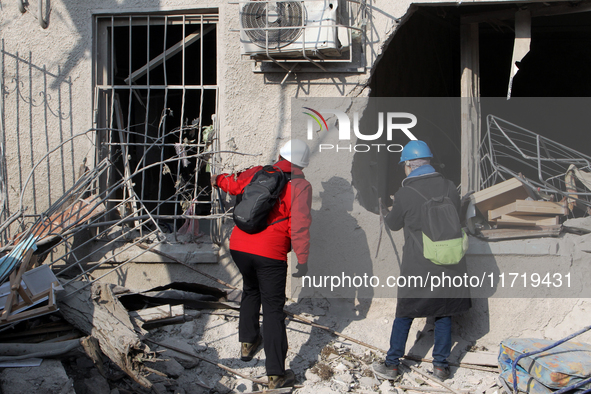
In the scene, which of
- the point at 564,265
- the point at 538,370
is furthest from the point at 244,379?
the point at 564,265

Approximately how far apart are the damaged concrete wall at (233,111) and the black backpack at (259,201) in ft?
3.13

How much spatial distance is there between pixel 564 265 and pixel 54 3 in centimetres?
488

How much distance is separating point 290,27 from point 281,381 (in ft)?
8.66

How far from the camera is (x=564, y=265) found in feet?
13.3

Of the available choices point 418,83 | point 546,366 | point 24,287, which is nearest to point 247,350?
point 24,287

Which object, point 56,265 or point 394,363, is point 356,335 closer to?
point 394,363

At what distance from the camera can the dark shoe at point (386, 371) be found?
139 inches

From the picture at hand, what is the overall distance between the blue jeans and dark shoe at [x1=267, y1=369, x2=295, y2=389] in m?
0.72

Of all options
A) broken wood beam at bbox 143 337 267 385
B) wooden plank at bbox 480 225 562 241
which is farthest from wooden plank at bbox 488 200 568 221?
broken wood beam at bbox 143 337 267 385

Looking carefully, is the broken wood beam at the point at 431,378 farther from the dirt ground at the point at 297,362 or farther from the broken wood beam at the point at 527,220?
the broken wood beam at the point at 527,220

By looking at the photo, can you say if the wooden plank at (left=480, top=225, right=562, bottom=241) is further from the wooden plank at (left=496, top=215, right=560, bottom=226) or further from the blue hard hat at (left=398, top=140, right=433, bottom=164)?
the blue hard hat at (left=398, top=140, right=433, bottom=164)

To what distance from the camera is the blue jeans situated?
3.53m

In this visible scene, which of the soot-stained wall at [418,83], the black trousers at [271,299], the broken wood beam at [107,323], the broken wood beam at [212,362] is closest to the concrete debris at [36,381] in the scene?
the broken wood beam at [107,323]

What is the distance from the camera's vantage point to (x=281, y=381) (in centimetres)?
329
